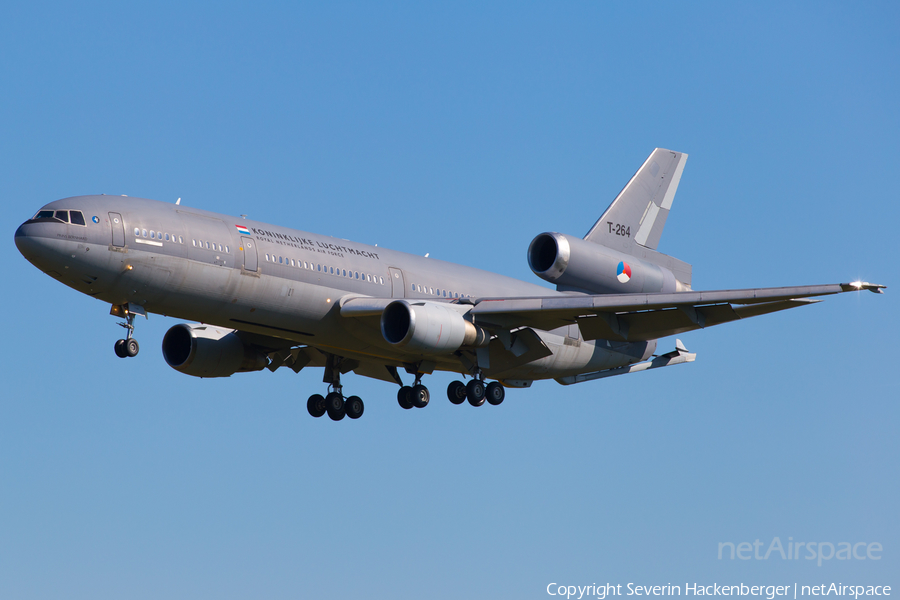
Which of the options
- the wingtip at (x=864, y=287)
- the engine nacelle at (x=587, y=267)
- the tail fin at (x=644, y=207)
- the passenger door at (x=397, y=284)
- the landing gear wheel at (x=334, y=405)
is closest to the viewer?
the wingtip at (x=864, y=287)

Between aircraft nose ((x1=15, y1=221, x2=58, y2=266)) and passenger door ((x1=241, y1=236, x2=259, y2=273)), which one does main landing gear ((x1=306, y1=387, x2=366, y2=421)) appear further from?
aircraft nose ((x1=15, y1=221, x2=58, y2=266))

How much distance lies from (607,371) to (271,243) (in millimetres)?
14207

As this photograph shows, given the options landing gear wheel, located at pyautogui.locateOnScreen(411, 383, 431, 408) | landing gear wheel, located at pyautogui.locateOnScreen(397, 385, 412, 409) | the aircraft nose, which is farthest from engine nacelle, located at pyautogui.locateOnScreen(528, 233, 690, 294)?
the aircraft nose

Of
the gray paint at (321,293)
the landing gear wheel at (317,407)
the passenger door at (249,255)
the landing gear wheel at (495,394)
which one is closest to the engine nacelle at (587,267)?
the gray paint at (321,293)

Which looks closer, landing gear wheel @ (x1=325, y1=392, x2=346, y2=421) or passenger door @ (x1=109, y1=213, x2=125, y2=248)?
passenger door @ (x1=109, y1=213, x2=125, y2=248)

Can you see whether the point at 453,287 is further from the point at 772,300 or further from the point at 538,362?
the point at 772,300

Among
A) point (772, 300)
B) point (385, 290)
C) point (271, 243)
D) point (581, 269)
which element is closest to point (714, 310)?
point (772, 300)

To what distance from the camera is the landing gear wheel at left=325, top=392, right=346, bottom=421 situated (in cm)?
3675

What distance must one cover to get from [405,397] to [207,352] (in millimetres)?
6683

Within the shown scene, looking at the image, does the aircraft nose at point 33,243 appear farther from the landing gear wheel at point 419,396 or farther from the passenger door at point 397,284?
the landing gear wheel at point 419,396

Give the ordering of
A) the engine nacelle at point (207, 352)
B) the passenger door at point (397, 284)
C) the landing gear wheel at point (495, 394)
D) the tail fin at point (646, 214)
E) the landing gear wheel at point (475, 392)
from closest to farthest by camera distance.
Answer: the passenger door at point (397, 284) < the landing gear wheel at point (475, 392) < the landing gear wheel at point (495, 394) < the engine nacelle at point (207, 352) < the tail fin at point (646, 214)

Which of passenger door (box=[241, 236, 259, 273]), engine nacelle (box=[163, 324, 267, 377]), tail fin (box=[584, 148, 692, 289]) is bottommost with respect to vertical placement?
engine nacelle (box=[163, 324, 267, 377])

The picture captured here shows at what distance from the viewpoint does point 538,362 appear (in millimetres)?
36250

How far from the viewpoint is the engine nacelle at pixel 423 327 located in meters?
30.6
